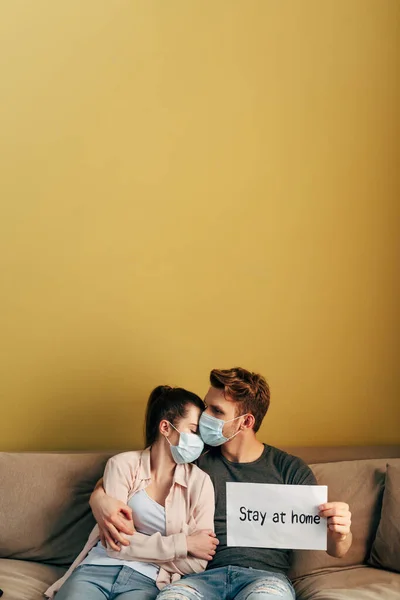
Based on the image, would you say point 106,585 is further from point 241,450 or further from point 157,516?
point 241,450

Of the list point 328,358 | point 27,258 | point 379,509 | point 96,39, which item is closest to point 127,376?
point 27,258

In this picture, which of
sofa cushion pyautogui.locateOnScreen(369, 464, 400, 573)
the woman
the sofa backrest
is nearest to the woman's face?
the woman

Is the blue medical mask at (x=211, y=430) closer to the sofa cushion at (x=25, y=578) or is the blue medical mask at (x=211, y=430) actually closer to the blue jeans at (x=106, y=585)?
the blue jeans at (x=106, y=585)

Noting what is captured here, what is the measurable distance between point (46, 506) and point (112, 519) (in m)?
0.38

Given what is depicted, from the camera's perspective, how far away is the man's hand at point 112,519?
212 centimetres

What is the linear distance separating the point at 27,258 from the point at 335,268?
1158 millimetres

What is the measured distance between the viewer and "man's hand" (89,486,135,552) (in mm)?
2123

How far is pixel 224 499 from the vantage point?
228cm

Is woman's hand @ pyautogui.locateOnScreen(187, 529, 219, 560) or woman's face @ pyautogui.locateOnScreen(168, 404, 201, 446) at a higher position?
woman's face @ pyautogui.locateOnScreen(168, 404, 201, 446)

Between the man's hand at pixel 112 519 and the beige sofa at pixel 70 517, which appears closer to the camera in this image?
the man's hand at pixel 112 519

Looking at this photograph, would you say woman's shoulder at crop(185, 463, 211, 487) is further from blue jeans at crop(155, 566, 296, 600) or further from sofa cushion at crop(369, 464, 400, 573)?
sofa cushion at crop(369, 464, 400, 573)

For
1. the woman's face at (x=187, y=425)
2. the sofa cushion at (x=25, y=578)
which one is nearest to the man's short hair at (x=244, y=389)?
the woman's face at (x=187, y=425)

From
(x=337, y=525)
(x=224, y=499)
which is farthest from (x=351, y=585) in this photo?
(x=224, y=499)

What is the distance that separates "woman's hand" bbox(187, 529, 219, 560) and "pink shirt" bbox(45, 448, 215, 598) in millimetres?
19
